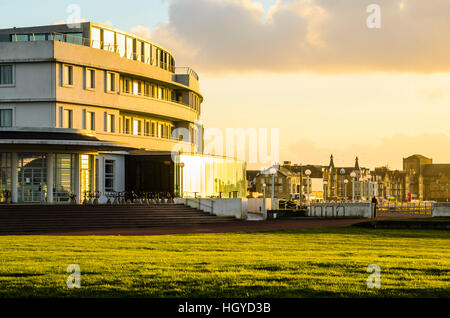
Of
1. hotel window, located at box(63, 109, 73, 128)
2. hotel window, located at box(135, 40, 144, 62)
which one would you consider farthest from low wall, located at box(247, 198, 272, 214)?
hotel window, located at box(63, 109, 73, 128)

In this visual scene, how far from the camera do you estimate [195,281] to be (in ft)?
39.3

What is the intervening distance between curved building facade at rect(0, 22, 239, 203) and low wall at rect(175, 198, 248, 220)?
6314mm

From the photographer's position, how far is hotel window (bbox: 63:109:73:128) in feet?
175

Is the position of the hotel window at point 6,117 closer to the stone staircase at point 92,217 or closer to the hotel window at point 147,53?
the hotel window at point 147,53

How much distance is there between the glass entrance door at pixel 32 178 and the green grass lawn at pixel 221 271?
2540cm

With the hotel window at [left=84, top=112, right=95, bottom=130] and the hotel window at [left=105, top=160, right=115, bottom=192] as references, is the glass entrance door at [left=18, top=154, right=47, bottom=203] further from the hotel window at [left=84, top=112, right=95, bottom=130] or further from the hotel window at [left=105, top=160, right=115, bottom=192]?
the hotel window at [left=84, top=112, right=95, bottom=130]

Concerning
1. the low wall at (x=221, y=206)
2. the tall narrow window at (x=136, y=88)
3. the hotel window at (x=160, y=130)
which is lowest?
the low wall at (x=221, y=206)

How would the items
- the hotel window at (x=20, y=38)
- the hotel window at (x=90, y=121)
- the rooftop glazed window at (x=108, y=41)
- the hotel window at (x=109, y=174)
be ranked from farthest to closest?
the rooftop glazed window at (x=108, y=41) < the hotel window at (x=90, y=121) < the hotel window at (x=20, y=38) < the hotel window at (x=109, y=174)

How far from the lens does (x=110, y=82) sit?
56.9m

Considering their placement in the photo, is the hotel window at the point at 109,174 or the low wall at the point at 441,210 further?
the hotel window at the point at 109,174

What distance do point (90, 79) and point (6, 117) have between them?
7609 millimetres

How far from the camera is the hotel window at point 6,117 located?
175 ft

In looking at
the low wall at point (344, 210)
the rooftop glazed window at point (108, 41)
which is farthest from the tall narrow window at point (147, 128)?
the low wall at point (344, 210)

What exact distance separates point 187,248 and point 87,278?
26.0 ft
